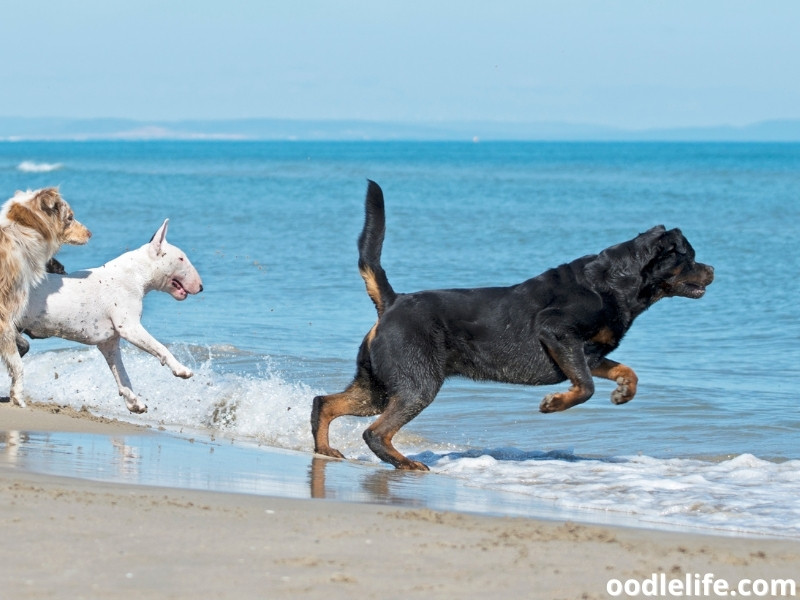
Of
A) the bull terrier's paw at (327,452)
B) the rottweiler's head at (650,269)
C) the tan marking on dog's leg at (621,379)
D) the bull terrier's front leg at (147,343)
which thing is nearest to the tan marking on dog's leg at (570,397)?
the tan marking on dog's leg at (621,379)

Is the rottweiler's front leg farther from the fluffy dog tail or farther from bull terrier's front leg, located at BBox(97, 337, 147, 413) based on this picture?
bull terrier's front leg, located at BBox(97, 337, 147, 413)

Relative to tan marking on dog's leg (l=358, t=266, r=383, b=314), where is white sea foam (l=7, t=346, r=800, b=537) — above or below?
below

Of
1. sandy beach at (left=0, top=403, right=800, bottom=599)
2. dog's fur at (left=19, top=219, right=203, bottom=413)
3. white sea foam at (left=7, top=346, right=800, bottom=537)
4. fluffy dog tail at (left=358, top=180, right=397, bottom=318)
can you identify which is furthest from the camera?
dog's fur at (left=19, top=219, right=203, bottom=413)

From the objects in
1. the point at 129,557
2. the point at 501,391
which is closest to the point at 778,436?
the point at 501,391

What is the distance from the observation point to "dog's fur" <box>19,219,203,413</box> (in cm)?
812

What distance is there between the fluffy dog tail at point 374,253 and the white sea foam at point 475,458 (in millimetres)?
1153

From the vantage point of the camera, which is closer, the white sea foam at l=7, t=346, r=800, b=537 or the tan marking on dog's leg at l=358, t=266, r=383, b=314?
the white sea foam at l=7, t=346, r=800, b=537

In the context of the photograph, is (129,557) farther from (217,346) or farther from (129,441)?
(217,346)

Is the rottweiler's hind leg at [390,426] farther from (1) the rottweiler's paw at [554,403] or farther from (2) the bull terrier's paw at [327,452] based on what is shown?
(1) the rottweiler's paw at [554,403]

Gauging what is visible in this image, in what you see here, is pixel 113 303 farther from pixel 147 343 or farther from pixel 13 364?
pixel 13 364

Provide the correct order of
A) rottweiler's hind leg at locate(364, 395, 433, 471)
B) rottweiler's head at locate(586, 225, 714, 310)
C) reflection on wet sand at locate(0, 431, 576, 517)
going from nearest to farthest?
reflection on wet sand at locate(0, 431, 576, 517) < rottweiler's hind leg at locate(364, 395, 433, 471) < rottweiler's head at locate(586, 225, 714, 310)

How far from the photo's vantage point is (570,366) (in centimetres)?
716

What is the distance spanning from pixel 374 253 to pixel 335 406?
1013 mm

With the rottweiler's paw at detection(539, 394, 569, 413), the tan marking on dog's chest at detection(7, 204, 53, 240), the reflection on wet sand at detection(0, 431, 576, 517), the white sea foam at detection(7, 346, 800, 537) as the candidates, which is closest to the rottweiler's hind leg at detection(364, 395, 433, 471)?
the reflection on wet sand at detection(0, 431, 576, 517)
